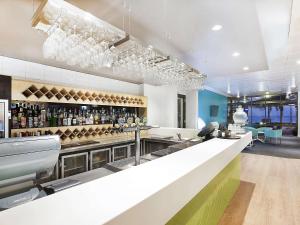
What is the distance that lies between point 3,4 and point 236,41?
2.74 metres

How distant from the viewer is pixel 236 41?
2572 mm

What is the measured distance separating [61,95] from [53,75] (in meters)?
0.55

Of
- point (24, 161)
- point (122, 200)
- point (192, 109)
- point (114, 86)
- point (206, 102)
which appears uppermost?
point (114, 86)

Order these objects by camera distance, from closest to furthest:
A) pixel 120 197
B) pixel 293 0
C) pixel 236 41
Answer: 1. pixel 120 197
2. pixel 293 0
3. pixel 236 41

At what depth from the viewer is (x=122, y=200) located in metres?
0.81

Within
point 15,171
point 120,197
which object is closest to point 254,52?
point 120,197

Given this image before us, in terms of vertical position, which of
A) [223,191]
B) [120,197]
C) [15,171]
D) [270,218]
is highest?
[15,171]

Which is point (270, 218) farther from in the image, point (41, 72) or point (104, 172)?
point (41, 72)

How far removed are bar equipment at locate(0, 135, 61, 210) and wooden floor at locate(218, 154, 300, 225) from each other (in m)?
2.53

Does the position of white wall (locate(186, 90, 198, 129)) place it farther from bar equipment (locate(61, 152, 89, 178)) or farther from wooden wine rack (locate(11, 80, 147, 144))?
bar equipment (locate(61, 152, 89, 178))

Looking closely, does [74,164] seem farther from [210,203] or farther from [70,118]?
[210,203]

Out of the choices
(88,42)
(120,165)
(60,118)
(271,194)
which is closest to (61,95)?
(60,118)

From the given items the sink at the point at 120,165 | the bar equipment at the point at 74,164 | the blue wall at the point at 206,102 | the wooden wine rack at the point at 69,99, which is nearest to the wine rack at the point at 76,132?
the wooden wine rack at the point at 69,99

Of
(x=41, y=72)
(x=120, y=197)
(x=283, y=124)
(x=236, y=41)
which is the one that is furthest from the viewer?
(x=283, y=124)
